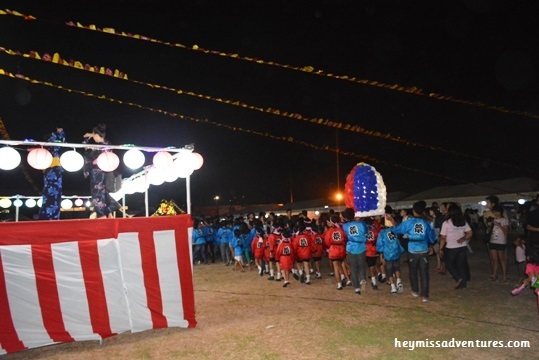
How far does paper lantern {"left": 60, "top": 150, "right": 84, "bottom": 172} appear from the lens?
21.3 feet

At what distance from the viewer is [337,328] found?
597cm

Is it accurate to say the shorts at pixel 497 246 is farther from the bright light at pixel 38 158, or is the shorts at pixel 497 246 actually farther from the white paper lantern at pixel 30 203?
the white paper lantern at pixel 30 203

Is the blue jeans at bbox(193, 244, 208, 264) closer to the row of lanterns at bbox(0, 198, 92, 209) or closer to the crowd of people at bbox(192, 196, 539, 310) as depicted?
the crowd of people at bbox(192, 196, 539, 310)

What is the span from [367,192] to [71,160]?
968cm

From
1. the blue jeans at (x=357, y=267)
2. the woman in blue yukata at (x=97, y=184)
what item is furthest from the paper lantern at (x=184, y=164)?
the blue jeans at (x=357, y=267)

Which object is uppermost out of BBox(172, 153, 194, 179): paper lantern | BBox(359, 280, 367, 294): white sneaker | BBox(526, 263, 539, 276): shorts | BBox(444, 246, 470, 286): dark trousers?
BBox(172, 153, 194, 179): paper lantern

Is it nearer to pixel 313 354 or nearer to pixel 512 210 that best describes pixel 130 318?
pixel 313 354

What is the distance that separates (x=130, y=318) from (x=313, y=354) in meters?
3.08

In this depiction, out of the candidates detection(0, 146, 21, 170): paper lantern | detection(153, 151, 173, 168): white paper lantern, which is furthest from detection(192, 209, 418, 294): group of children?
detection(0, 146, 21, 170): paper lantern

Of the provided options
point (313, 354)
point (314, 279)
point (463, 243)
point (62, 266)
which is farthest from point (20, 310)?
point (463, 243)

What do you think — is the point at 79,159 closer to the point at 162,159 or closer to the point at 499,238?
the point at 162,159

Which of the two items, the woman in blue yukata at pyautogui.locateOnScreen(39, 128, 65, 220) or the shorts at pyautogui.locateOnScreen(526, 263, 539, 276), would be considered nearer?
the shorts at pyautogui.locateOnScreen(526, 263, 539, 276)

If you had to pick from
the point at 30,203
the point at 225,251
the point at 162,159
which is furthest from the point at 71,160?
the point at 30,203

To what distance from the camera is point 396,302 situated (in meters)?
7.45
